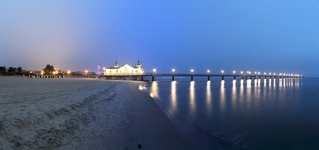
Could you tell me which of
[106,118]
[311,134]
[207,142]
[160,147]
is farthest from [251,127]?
[106,118]

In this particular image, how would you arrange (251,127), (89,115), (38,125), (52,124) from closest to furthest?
(38,125)
(52,124)
(89,115)
(251,127)

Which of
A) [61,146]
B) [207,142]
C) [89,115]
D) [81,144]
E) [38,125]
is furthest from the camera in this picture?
[89,115]

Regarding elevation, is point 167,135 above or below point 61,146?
below

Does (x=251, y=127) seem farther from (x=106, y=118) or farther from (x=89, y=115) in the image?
(x=89, y=115)

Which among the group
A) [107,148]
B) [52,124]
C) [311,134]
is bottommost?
[311,134]

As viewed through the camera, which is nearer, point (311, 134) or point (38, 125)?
point (38, 125)

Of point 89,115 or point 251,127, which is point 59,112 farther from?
point 251,127

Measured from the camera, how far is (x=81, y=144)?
5.62 metres

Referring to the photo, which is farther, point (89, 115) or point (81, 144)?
point (89, 115)

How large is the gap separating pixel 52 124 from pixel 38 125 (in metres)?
0.48

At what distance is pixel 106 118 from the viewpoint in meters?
9.22

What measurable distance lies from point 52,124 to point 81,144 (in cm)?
154

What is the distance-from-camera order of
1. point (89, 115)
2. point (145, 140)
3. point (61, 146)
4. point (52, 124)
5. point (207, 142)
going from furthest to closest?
point (89, 115) < point (207, 142) < point (145, 140) < point (52, 124) < point (61, 146)

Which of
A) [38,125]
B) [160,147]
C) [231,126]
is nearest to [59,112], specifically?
[38,125]
